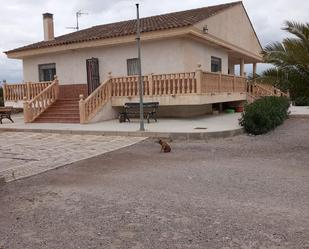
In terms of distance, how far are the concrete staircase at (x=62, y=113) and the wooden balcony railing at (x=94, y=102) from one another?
730 mm

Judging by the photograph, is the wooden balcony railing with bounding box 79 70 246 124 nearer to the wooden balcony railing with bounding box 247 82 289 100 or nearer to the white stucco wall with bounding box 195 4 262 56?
the white stucco wall with bounding box 195 4 262 56

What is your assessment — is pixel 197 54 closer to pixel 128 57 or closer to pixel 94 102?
pixel 128 57

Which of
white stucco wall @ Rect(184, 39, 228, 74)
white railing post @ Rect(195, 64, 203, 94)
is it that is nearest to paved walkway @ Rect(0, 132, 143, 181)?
white railing post @ Rect(195, 64, 203, 94)

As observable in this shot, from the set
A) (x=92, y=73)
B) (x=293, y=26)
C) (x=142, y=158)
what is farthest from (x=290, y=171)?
(x=92, y=73)

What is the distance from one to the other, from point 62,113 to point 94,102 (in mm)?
2188

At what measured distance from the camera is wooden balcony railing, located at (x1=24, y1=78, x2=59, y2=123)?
17.0 metres

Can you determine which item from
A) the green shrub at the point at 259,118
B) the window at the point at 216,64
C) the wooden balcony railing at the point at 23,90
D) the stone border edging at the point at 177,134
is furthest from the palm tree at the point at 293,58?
the wooden balcony railing at the point at 23,90

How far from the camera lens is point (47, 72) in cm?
2142

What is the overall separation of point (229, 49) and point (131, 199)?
17.3 meters

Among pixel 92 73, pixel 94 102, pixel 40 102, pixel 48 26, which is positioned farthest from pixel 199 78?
pixel 48 26

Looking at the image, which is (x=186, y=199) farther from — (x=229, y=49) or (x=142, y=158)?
(x=229, y=49)

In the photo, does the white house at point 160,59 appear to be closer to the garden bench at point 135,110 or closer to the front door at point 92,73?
the front door at point 92,73

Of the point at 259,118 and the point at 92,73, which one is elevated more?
the point at 92,73

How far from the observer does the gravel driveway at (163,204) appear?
390cm
